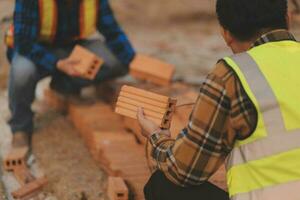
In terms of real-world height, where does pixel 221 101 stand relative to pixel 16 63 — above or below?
above

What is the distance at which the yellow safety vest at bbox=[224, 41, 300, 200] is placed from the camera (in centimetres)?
176

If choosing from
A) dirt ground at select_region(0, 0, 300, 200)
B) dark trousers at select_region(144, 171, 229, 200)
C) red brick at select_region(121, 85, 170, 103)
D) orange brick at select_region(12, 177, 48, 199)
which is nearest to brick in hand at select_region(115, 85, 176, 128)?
red brick at select_region(121, 85, 170, 103)

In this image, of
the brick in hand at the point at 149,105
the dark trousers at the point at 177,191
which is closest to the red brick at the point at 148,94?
the brick in hand at the point at 149,105

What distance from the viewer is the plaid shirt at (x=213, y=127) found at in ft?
5.81

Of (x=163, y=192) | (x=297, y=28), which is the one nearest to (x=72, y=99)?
(x=163, y=192)

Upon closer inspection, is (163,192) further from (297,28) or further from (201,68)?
(297,28)

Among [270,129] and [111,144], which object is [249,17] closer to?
[270,129]

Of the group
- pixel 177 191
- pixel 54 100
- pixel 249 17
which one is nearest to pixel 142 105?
pixel 177 191

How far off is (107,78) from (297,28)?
246 cm

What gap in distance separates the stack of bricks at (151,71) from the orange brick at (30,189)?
3.55 feet

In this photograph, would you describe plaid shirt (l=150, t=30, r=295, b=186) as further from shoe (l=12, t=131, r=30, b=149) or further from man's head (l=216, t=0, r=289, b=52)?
shoe (l=12, t=131, r=30, b=149)

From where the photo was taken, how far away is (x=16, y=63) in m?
3.46

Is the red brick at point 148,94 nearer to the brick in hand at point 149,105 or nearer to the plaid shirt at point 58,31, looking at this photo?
the brick in hand at point 149,105

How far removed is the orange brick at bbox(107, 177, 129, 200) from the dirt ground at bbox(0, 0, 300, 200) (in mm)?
168
